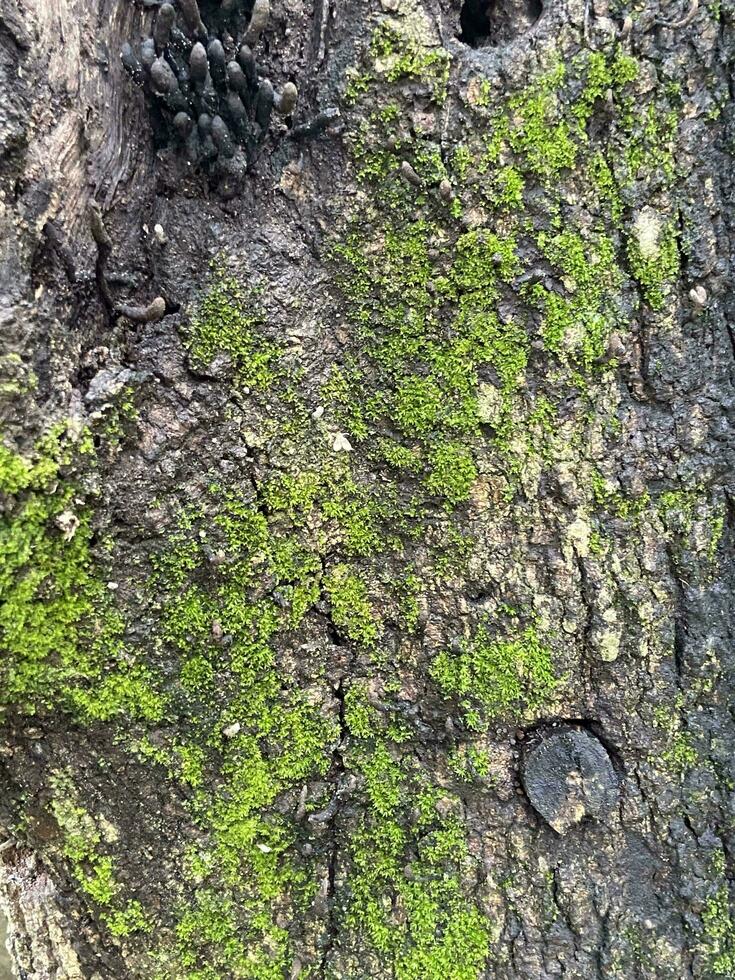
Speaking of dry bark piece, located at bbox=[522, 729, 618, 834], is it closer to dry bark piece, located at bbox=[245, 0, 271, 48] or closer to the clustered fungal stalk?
the clustered fungal stalk

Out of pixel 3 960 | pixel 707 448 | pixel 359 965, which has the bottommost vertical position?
pixel 3 960

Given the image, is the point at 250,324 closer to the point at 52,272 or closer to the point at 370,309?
the point at 370,309

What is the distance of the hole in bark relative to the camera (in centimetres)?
169

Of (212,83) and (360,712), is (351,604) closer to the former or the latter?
(360,712)

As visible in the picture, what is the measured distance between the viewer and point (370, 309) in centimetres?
180

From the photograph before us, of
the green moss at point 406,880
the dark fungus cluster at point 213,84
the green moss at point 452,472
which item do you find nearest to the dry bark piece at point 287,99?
the dark fungus cluster at point 213,84

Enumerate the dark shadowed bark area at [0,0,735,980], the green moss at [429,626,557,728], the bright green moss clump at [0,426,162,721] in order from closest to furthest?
1. the bright green moss clump at [0,426,162,721]
2. the dark shadowed bark area at [0,0,735,980]
3. the green moss at [429,626,557,728]

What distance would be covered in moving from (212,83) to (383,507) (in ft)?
3.77

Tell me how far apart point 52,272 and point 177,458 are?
52cm

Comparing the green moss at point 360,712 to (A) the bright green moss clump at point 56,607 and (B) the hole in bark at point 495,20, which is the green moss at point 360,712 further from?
(B) the hole in bark at point 495,20

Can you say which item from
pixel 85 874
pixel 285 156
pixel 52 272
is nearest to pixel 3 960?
pixel 85 874

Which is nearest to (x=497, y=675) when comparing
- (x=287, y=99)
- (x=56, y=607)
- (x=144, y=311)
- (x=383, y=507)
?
(x=383, y=507)

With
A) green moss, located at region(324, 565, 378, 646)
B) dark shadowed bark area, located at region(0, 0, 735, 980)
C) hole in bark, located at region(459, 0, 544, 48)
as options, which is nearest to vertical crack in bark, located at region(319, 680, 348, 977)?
dark shadowed bark area, located at region(0, 0, 735, 980)

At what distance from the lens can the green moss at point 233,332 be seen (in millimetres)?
1703
